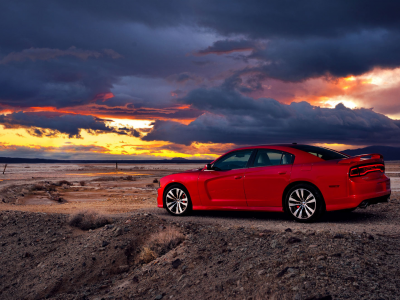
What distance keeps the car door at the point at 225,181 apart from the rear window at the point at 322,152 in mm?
1252

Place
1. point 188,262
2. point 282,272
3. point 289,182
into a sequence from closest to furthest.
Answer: point 282,272, point 188,262, point 289,182

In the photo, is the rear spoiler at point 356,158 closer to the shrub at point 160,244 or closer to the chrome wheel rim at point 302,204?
the chrome wheel rim at point 302,204

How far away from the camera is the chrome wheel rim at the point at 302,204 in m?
7.85

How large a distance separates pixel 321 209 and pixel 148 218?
4.13 metres

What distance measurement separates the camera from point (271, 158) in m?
8.41

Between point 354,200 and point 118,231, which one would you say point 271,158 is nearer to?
point 354,200

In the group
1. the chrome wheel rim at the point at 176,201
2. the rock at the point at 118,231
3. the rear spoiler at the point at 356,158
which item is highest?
the rear spoiler at the point at 356,158

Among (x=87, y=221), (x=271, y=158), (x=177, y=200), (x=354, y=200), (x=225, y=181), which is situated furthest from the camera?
(x=177, y=200)

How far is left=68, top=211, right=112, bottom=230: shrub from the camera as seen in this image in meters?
9.38

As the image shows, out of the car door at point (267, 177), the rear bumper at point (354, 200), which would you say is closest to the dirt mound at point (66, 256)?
the car door at point (267, 177)

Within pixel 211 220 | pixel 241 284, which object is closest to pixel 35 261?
pixel 211 220

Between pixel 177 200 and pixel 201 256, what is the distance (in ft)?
11.5

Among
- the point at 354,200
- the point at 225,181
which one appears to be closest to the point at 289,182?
the point at 354,200

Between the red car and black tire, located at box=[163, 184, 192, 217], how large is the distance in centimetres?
3
